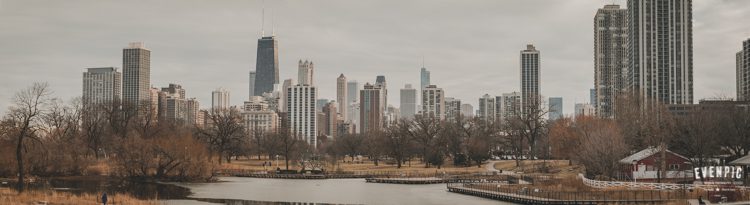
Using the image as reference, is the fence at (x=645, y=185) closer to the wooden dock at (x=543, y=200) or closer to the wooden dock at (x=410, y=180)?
the wooden dock at (x=543, y=200)

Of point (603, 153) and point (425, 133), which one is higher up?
point (425, 133)

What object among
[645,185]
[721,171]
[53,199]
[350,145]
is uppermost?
[350,145]

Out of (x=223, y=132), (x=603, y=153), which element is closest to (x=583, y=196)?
(x=603, y=153)

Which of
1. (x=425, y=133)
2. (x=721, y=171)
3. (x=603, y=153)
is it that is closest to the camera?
(x=721, y=171)

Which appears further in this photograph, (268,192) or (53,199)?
(268,192)

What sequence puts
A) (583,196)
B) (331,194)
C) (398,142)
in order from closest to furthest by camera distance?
1. (583,196)
2. (331,194)
3. (398,142)

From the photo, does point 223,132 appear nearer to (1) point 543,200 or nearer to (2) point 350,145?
(2) point 350,145

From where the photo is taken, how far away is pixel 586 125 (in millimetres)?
96000

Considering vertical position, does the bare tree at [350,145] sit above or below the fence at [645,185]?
above

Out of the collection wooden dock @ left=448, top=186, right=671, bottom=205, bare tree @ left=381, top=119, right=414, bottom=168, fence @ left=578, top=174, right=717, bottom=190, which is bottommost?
wooden dock @ left=448, top=186, right=671, bottom=205

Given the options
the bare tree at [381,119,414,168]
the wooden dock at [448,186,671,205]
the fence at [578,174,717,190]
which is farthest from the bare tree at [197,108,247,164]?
the fence at [578,174,717,190]

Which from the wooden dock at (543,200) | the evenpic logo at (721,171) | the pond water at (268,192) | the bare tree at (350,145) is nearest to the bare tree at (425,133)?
the pond water at (268,192)

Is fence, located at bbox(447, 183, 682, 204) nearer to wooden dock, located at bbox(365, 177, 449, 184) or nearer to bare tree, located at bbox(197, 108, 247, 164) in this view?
wooden dock, located at bbox(365, 177, 449, 184)

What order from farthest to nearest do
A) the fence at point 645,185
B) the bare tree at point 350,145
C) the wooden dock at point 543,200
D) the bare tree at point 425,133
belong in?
the bare tree at point 350,145 → the bare tree at point 425,133 → the fence at point 645,185 → the wooden dock at point 543,200
